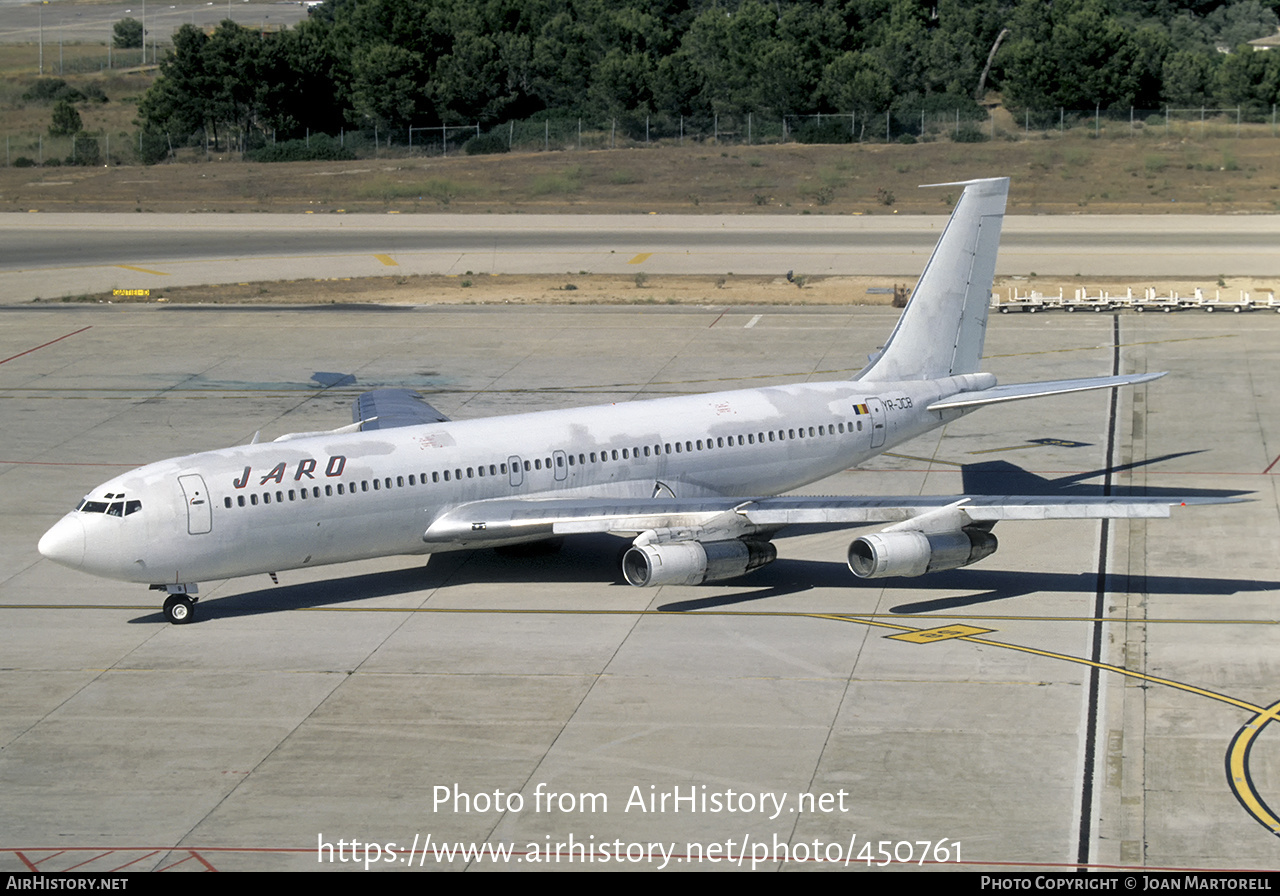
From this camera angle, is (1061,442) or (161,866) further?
(1061,442)

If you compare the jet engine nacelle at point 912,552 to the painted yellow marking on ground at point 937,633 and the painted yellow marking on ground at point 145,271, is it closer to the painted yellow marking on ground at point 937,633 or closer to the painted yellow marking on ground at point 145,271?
the painted yellow marking on ground at point 937,633

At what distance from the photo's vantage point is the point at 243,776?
26.3 meters

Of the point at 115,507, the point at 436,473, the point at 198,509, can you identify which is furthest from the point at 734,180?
the point at 115,507

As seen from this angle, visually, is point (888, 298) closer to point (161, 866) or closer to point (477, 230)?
point (477, 230)

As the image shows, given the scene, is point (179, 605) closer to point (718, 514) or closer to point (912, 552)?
point (718, 514)

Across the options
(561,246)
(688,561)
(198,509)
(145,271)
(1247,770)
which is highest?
(561,246)

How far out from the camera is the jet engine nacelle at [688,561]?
3381 cm

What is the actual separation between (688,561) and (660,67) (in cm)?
11675

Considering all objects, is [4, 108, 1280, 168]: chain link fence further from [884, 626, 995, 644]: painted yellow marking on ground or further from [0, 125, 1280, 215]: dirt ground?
[884, 626, 995, 644]: painted yellow marking on ground

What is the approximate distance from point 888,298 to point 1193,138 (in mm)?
66655

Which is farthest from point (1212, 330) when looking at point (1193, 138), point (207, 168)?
point (207, 168)

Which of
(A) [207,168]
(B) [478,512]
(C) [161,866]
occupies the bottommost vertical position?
(C) [161,866]

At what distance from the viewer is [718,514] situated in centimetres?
3481

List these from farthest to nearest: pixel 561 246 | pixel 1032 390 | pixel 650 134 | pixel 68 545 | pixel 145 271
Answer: pixel 650 134
pixel 561 246
pixel 145 271
pixel 1032 390
pixel 68 545
